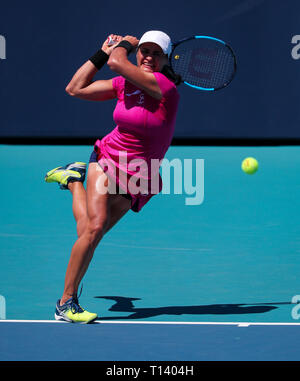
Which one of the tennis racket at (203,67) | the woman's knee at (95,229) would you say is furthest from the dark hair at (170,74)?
the woman's knee at (95,229)

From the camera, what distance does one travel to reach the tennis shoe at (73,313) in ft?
15.5

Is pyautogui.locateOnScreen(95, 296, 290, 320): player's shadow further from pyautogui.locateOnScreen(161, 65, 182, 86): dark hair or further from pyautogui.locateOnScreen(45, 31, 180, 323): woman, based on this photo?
pyautogui.locateOnScreen(161, 65, 182, 86): dark hair

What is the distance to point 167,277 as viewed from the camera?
598 centimetres

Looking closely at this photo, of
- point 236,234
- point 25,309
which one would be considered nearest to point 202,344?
point 25,309

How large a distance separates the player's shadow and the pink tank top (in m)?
0.71

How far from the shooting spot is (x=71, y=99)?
15875 mm

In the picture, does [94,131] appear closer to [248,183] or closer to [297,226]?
[248,183]

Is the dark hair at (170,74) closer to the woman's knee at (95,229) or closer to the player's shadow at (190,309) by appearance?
the woman's knee at (95,229)

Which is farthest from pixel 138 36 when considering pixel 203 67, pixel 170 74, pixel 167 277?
pixel 170 74

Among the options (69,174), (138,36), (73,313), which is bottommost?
(73,313)

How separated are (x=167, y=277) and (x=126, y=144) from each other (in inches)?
58.0

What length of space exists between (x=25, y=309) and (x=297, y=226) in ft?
12.2

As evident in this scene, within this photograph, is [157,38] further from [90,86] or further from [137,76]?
[90,86]

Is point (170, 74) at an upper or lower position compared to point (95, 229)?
upper
